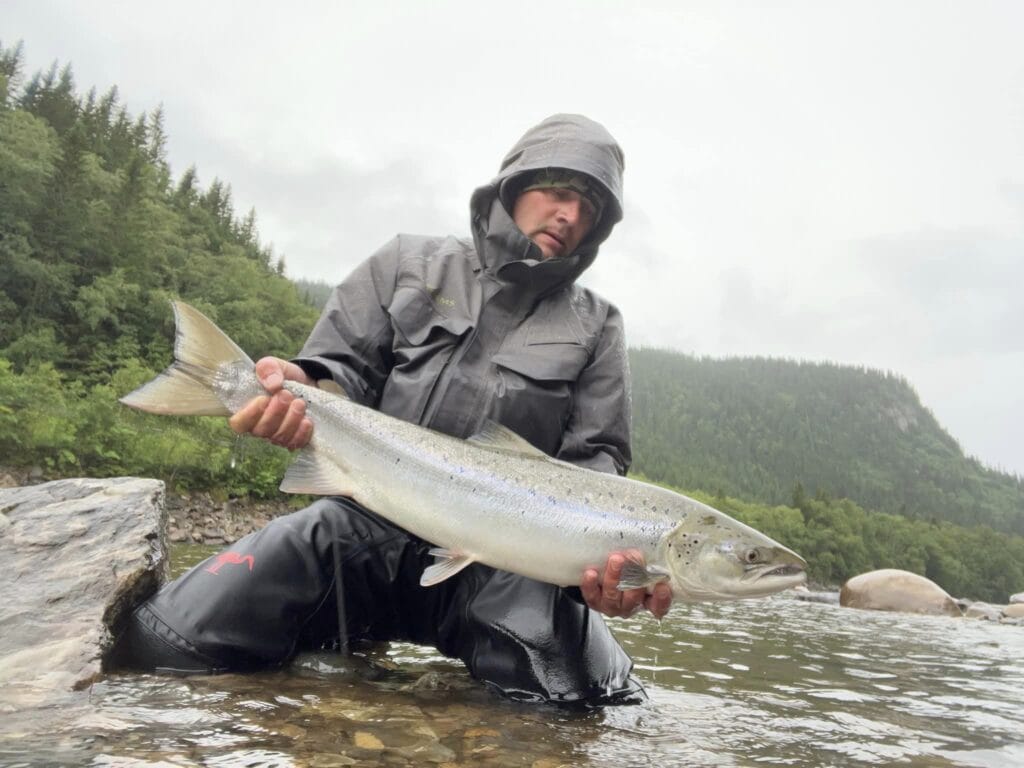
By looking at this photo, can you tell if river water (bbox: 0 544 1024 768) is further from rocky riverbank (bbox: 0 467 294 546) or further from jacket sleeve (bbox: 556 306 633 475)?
rocky riverbank (bbox: 0 467 294 546)

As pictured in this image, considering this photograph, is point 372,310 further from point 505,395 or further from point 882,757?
point 882,757

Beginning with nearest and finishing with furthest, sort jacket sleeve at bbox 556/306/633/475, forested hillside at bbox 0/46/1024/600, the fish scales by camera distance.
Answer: the fish scales → jacket sleeve at bbox 556/306/633/475 → forested hillside at bbox 0/46/1024/600

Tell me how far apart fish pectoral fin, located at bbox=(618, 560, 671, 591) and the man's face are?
1.94 meters

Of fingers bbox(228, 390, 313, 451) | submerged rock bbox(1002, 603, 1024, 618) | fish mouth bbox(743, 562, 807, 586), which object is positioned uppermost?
fingers bbox(228, 390, 313, 451)

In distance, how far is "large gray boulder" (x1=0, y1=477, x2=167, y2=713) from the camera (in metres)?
3.05

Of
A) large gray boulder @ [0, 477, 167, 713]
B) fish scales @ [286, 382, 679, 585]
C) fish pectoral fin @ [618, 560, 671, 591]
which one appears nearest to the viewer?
large gray boulder @ [0, 477, 167, 713]

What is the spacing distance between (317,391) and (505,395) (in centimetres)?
96

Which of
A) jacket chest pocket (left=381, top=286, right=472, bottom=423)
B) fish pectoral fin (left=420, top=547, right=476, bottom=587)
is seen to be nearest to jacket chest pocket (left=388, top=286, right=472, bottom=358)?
jacket chest pocket (left=381, top=286, right=472, bottom=423)

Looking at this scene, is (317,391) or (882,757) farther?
A: (317,391)

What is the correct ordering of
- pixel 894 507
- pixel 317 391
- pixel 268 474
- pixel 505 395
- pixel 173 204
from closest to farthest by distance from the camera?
1. pixel 317 391
2. pixel 505 395
3. pixel 268 474
4. pixel 173 204
5. pixel 894 507

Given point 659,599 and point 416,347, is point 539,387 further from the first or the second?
point 659,599

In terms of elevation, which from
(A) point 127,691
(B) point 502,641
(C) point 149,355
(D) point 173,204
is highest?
(D) point 173,204

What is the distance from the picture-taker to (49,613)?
11.1 feet

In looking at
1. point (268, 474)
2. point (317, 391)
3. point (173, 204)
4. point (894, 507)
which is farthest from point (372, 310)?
point (894, 507)
